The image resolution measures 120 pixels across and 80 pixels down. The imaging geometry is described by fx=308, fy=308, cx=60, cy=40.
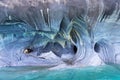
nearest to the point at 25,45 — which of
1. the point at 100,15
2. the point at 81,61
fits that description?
the point at 81,61

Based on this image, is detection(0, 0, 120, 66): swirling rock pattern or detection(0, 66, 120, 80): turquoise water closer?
detection(0, 66, 120, 80): turquoise water

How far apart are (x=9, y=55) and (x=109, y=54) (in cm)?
156

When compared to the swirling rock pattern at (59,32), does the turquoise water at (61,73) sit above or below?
below

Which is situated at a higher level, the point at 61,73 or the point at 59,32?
the point at 59,32

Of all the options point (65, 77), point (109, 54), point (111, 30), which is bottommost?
point (65, 77)

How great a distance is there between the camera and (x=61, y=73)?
4441 mm

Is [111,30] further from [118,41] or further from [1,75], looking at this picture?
[1,75]

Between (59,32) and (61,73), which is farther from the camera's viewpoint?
(59,32)

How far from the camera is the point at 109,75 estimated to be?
14.4 ft

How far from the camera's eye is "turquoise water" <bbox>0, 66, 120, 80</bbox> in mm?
4301

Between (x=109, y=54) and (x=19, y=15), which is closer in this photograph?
(x=19, y=15)

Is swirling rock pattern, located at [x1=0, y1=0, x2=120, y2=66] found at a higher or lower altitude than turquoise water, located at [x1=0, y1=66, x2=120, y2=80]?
higher

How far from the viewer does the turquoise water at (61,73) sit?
4.30 metres

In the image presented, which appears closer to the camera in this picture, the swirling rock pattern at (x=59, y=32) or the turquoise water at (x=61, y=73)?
the turquoise water at (x=61, y=73)
